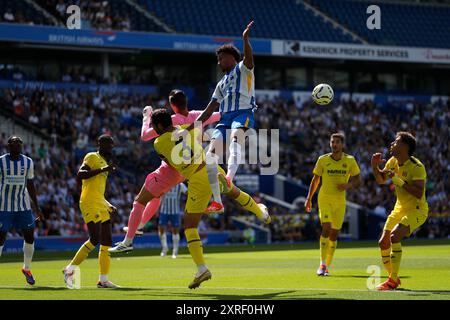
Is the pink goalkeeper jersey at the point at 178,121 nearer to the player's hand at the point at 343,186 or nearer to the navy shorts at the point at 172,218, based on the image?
the player's hand at the point at 343,186

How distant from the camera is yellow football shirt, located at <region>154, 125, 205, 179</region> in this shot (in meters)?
13.2

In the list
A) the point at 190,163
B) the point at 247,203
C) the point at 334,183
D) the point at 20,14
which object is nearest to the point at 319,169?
the point at 334,183

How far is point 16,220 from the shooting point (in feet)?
53.7

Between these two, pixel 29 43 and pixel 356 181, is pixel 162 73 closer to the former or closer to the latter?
pixel 29 43

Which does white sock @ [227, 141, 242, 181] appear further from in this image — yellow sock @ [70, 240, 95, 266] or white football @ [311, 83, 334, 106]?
yellow sock @ [70, 240, 95, 266]

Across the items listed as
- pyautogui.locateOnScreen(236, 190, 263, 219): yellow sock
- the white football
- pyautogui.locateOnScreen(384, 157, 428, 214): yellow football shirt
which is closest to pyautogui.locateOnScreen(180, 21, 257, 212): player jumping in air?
pyautogui.locateOnScreen(236, 190, 263, 219): yellow sock

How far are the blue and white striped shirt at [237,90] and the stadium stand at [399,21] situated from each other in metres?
37.4

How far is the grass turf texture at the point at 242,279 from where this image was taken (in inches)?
508

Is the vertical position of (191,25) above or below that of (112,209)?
above

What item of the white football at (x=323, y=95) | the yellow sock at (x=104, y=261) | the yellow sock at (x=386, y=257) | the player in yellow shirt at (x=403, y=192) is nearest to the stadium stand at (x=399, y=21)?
the white football at (x=323, y=95)

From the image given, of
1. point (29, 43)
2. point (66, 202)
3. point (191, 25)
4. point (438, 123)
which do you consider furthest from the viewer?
point (438, 123)

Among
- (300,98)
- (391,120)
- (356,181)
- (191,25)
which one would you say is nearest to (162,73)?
(191,25)

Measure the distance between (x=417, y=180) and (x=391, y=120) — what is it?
114 feet

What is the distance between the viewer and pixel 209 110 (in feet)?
45.7
